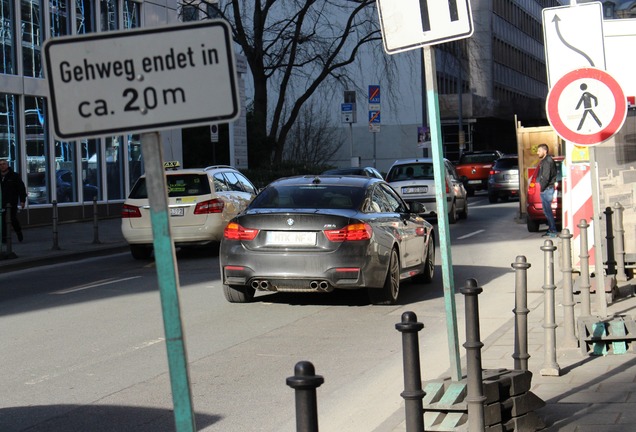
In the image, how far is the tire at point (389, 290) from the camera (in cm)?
1267

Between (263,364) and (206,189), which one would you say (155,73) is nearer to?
(263,364)

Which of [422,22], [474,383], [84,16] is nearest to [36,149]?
[84,16]

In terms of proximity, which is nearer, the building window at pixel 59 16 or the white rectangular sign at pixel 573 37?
the white rectangular sign at pixel 573 37

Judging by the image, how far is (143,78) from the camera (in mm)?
3654

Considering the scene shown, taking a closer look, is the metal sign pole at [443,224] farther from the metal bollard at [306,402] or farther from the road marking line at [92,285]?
the road marking line at [92,285]

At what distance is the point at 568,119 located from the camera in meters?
9.46

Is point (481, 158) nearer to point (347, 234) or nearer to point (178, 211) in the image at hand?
point (178, 211)

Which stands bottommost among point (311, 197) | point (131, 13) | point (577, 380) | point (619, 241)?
point (577, 380)

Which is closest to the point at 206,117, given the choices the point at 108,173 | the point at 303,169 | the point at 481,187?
the point at 108,173

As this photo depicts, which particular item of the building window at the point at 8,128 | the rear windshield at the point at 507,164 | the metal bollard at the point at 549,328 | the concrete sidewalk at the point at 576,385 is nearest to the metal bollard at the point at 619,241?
the concrete sidewalk at the point at 576,385

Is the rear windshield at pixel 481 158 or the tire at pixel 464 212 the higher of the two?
the rear windshield at pixel 481 158

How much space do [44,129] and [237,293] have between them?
18.8 m

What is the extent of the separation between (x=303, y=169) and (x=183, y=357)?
38.6m

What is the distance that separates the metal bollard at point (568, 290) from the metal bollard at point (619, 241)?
15.0ft
